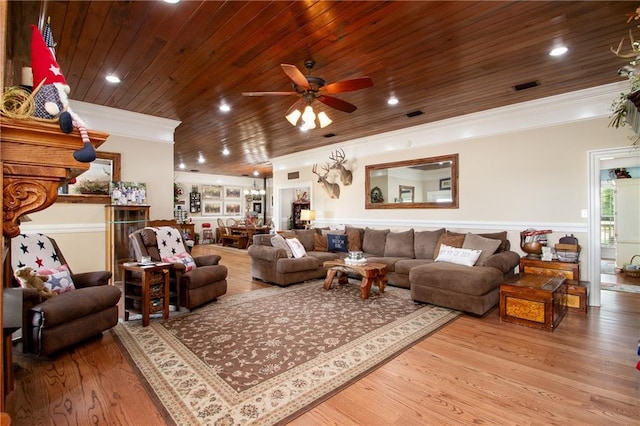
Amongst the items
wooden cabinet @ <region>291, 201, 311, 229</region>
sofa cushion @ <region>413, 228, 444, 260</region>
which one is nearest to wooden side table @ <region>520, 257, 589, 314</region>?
sofa cushion @ <region>413, 228, 444, 260</region>

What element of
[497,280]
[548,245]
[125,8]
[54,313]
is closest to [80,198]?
[54,313]

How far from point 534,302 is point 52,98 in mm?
4172

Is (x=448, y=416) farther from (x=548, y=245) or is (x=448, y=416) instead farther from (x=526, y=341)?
(x=548, y=245)

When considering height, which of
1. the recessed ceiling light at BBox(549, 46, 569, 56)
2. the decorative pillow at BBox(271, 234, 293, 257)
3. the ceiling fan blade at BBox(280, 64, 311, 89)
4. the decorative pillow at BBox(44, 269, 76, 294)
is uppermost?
the recessed ceiling light at BBox(549, 46, 569, 56)

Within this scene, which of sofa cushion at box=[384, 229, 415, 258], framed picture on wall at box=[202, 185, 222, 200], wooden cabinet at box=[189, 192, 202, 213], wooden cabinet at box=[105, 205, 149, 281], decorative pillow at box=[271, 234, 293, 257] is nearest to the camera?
wooden cabinet at box=[105, 205, 149, 281]

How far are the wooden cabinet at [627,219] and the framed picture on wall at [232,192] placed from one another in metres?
11.6

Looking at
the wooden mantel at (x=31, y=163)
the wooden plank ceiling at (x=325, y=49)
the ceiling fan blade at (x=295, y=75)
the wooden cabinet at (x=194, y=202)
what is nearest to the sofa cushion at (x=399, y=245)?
the wooden plank ceiling at (x=325, y=49)

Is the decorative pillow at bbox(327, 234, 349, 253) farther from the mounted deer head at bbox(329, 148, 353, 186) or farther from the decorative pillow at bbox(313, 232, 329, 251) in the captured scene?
the mounted deer head at bbox(329, 148, 353, 186)

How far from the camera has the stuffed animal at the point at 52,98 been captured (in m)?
1.10

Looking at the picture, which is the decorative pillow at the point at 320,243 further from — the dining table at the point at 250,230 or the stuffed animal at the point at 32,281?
the dining table at the point at 250,230

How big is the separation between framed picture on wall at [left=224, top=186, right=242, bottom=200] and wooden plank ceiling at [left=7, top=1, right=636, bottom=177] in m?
8.11

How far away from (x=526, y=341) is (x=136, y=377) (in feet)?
11.2

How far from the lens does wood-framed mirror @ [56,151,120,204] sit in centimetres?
478

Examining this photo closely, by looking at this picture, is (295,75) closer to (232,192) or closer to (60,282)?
(60,282)
